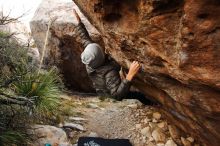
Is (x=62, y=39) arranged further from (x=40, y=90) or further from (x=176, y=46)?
(x=176, y=46)

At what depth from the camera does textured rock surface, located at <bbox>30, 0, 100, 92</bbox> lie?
8.98 meters

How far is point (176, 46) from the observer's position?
428 centimetres

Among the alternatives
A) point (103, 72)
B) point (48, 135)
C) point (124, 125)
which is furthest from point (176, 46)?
point (103, 72)

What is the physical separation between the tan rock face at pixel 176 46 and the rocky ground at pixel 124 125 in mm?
600

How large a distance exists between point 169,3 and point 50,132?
319 cm

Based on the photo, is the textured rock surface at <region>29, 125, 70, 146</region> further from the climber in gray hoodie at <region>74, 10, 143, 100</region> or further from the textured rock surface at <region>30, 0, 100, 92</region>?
the textured rock surface at <region>30, 0, 100, 92</region>

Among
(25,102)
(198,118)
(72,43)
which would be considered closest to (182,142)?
(198,118)

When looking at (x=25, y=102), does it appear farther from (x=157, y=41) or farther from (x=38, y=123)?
(x=157, y=41)

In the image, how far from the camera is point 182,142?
6383mm

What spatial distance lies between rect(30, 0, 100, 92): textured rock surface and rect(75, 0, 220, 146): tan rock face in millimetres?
3071

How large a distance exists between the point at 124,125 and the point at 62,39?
3.28 meters

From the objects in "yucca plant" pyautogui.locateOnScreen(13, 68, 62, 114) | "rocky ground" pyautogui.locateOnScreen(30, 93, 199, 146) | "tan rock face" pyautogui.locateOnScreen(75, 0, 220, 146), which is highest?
"tan rock face" pyautogui.locateOnScreen(75, 0, 220, 146)

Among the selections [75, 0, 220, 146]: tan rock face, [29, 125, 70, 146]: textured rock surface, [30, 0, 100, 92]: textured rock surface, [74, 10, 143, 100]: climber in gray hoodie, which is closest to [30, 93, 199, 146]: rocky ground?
[29, 125, 70, 146]: textured rock surface

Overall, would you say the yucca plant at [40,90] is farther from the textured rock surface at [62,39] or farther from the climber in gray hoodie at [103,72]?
the textured rock surface at [62,39]
